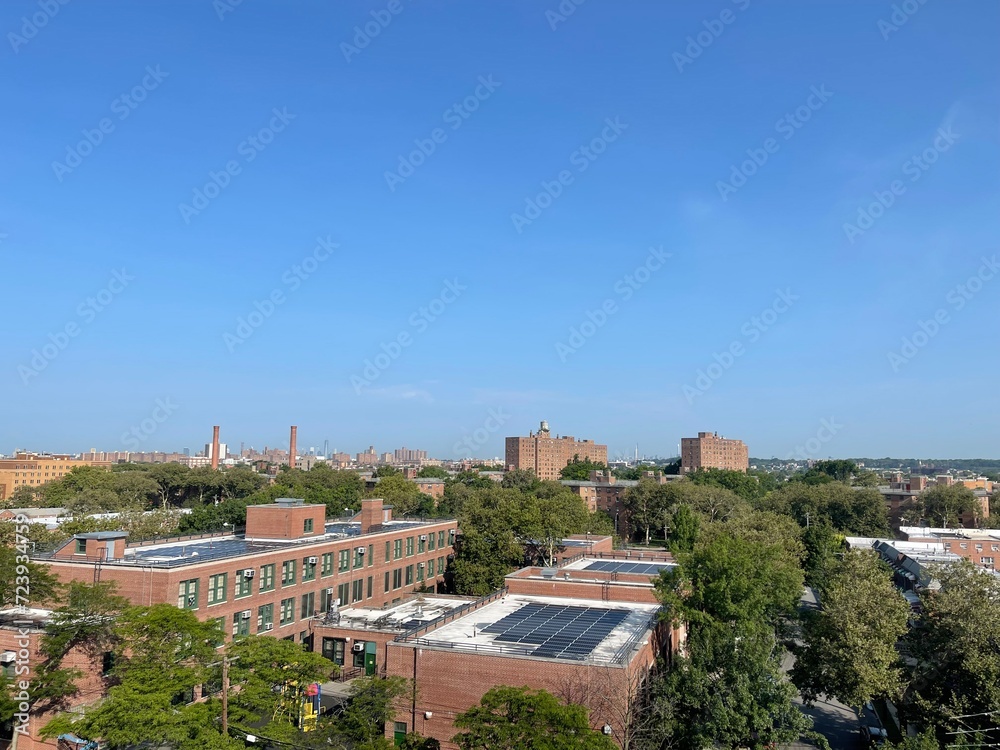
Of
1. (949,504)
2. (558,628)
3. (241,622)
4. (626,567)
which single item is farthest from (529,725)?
(949,504)

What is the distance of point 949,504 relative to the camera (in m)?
104

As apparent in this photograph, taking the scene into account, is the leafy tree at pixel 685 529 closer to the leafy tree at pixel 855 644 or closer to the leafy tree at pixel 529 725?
the leafy tree at pixel 855 644

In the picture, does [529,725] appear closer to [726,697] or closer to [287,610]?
[726,697]

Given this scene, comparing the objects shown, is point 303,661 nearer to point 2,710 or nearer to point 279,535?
point 2,710

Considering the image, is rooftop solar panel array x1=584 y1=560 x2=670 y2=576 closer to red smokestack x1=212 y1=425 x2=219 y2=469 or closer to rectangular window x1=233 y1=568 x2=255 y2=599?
rectangular window x1=233 y1=568 x2=255 y2=599

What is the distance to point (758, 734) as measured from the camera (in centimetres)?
2784

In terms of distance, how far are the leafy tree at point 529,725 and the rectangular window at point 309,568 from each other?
26.3m

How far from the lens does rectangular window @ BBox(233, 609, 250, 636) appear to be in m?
40.4

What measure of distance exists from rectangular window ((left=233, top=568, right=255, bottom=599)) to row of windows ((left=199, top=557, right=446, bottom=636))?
1055mm

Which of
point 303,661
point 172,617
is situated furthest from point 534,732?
point 172,617

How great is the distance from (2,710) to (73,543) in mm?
13786

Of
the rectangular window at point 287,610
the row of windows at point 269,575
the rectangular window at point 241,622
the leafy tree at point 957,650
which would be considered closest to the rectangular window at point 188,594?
the row of windows at point 269,575

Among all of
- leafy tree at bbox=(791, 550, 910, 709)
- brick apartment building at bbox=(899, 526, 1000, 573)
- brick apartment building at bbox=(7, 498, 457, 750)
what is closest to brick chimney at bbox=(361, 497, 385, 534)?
brick apartment building at bbox=(7, 498, 457, 750)

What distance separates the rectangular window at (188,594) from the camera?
3656 cm
